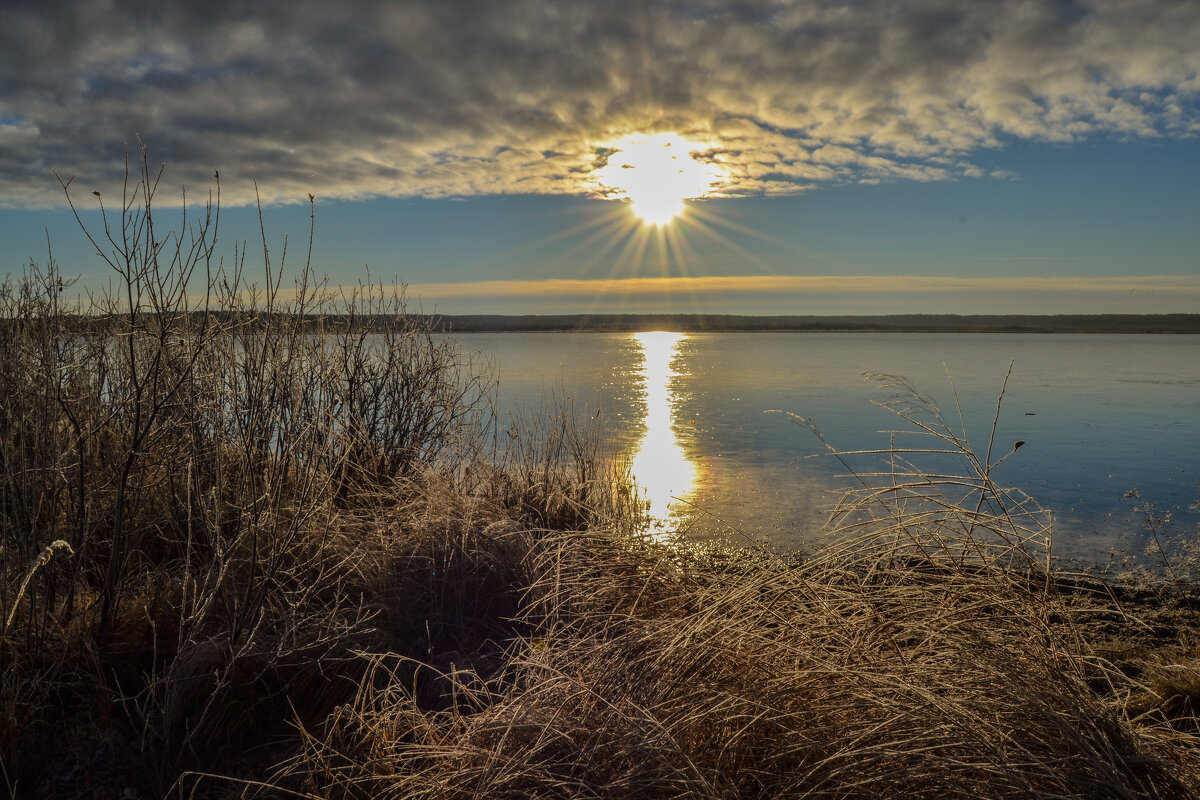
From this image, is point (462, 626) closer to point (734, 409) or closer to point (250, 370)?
point (250, 370)

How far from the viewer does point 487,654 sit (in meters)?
4.84

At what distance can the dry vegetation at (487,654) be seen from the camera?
2.56 meters

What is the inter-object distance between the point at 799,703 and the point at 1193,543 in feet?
27.1

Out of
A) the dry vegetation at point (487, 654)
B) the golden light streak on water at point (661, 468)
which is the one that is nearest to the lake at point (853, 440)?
the golden light streak on water at point (661, 468)

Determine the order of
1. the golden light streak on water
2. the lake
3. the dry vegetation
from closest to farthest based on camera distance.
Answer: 1. the dry vegetation
2. the lake
3. the golden light streak on water

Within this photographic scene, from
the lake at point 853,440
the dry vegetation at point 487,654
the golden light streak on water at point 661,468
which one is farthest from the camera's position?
the golden light streak on water at point 661,468

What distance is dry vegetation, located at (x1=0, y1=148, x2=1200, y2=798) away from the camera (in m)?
2.56

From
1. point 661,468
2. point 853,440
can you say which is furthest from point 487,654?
point 853,440

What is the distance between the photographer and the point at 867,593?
3.40 meters

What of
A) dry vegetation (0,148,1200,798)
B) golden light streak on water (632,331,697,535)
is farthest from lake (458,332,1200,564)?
dry vegetation (0,148,1200,798)

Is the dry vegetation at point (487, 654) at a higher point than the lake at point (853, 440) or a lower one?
higher

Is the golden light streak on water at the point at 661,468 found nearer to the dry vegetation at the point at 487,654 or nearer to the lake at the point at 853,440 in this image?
the lake at the point at 853,440

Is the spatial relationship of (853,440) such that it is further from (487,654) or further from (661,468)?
(487,654)

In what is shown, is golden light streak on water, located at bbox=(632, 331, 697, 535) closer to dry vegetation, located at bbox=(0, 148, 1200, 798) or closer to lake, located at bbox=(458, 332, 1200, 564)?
lake, located at bbox=(458, 332, 1200, 564)
